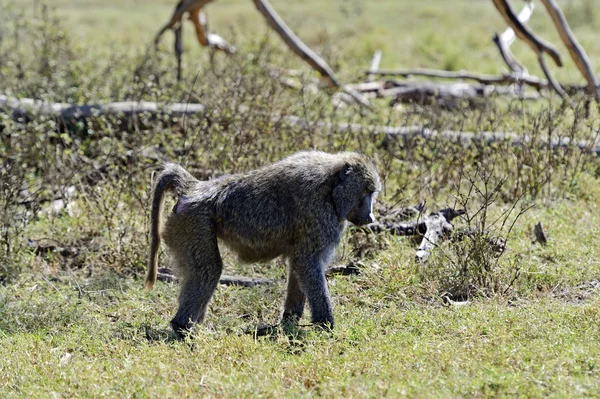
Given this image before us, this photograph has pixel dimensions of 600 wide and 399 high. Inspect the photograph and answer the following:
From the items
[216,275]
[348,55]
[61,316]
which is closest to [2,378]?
[61,316]

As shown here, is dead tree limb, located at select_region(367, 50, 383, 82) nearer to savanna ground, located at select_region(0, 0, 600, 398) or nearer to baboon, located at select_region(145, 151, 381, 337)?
savanna ground, located at select_region(0, 0, 600, 398)

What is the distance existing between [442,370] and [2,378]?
2.28 metres

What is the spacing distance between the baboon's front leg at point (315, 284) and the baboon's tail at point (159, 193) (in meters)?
0.86

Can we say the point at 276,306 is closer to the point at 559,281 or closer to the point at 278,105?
the point at 559,281

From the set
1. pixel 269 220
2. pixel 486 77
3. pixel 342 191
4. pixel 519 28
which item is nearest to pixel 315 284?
pixel 269 220

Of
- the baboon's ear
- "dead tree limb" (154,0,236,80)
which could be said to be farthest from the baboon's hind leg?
"dead tree limb" (154,0,236,80)

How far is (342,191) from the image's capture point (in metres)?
5.09

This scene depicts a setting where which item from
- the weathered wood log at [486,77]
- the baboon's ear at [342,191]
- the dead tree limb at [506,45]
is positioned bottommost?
the baboon's ear at [342,191]

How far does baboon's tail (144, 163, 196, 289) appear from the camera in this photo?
5195 mm

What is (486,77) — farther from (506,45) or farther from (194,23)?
(194,23)

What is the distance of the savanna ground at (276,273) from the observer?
4.26 metres

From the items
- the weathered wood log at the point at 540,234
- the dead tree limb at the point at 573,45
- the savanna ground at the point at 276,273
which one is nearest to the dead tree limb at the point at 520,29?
the dead tree limb at the point at 573,45

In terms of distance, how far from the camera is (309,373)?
4.27 metres

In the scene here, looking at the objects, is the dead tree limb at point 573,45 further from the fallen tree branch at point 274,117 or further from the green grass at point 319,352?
the green grass at point 319,352
